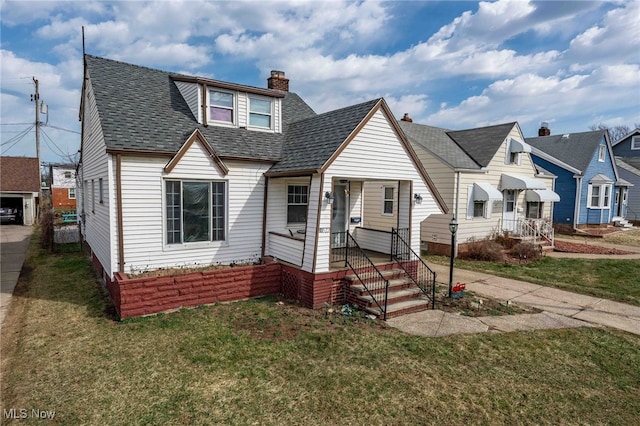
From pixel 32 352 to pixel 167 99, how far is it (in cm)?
761

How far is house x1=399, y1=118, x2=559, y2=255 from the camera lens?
661 inches

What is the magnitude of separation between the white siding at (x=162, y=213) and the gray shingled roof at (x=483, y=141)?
1249cm

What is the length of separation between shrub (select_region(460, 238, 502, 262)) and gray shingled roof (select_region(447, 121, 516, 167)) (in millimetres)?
4023

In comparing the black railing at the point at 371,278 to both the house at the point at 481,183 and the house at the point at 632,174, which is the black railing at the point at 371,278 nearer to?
the house at the point at 481,183

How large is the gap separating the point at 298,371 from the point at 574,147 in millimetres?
29132

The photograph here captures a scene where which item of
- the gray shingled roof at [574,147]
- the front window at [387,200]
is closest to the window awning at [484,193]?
the front window at [387,200]

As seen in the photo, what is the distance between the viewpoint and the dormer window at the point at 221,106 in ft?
35.6

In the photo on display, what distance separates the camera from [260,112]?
11664 millimetres

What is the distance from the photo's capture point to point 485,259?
51.5ft

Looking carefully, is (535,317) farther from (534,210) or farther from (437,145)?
(534,210)

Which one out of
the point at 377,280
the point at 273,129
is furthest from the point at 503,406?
the point at 273,129

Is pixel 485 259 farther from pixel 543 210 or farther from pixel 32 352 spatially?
pixel 32 352

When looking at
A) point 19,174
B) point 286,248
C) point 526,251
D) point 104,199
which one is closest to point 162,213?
point 104,199

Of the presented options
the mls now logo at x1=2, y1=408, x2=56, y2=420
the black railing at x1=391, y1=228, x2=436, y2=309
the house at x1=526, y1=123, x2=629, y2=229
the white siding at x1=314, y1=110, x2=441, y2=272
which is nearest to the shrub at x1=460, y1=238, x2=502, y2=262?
the black railing at x1=391, y1=228, x2=436, y2=309
